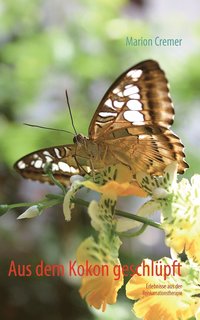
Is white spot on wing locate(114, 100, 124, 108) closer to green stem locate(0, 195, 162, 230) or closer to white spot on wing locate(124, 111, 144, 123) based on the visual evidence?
white spot on wing locate(124, 111, 144, 123)

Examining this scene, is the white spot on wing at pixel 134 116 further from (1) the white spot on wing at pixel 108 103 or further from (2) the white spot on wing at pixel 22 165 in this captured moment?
(2) the white spot on wing at pixel 22 165

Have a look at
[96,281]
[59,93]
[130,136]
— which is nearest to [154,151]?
[130,136]

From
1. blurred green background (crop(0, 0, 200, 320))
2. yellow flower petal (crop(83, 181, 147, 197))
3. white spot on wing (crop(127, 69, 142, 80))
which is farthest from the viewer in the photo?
blurred green background (crop(0, 0, 200, 320))

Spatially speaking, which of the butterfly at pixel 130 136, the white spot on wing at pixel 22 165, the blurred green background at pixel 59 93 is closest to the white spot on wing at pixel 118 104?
the butterfly at pixel 130 136

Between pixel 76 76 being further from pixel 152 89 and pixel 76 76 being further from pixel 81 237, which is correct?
pixel 152 89

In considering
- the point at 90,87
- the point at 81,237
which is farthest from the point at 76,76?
the point at 81,237

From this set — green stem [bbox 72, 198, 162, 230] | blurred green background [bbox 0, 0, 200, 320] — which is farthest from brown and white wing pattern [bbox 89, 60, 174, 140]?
blurred green background [bbox 0, 0, 200, 320]

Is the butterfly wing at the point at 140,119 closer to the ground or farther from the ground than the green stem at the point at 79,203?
farther from the ground
